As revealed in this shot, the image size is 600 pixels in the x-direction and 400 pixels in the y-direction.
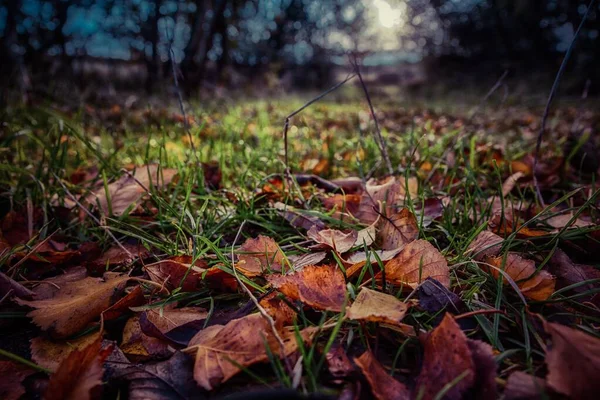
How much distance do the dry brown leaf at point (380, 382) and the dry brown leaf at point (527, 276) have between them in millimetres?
370

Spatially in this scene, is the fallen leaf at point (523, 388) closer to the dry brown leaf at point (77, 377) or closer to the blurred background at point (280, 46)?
the dry brown leaf at point (77, 377)

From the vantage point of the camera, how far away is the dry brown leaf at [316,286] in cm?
74

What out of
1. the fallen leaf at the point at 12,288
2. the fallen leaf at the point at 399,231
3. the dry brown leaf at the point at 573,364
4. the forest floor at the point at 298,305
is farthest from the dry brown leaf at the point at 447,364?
the fallen leaf at the point at 12,288

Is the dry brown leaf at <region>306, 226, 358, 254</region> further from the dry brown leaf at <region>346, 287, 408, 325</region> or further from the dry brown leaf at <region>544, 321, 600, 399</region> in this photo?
the dry brown leaf at <region>544, 321, 600, 399</region>

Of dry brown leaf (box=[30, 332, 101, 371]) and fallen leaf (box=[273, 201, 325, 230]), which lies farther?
fallen leaf (box=[273, 201, 325, 230])

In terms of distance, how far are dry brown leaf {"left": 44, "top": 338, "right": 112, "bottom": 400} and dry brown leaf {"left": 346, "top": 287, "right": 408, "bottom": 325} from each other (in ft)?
1.41

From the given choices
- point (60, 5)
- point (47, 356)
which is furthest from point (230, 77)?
point (47, 356)

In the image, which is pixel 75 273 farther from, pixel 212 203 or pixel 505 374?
pixel 505 374

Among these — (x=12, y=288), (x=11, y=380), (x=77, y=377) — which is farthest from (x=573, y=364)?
(x=12, y=288)

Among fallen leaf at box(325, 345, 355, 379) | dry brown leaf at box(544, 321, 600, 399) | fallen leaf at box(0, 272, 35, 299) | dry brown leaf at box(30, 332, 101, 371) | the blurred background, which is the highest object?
the blurred background

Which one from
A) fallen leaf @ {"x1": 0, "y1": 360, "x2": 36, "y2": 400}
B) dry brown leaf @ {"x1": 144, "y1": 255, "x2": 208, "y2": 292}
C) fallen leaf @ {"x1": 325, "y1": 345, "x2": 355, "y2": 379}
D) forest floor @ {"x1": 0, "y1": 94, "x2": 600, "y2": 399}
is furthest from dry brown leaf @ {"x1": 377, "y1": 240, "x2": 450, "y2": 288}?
fallen leaf @ {"x1": 0, "y1": 360, "x2": 36, "y2": 400}

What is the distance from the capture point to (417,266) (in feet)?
2.72

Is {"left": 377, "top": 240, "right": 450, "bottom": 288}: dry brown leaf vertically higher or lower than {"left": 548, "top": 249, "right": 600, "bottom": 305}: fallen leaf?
higher

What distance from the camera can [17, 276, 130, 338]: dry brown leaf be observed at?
0.76 m
